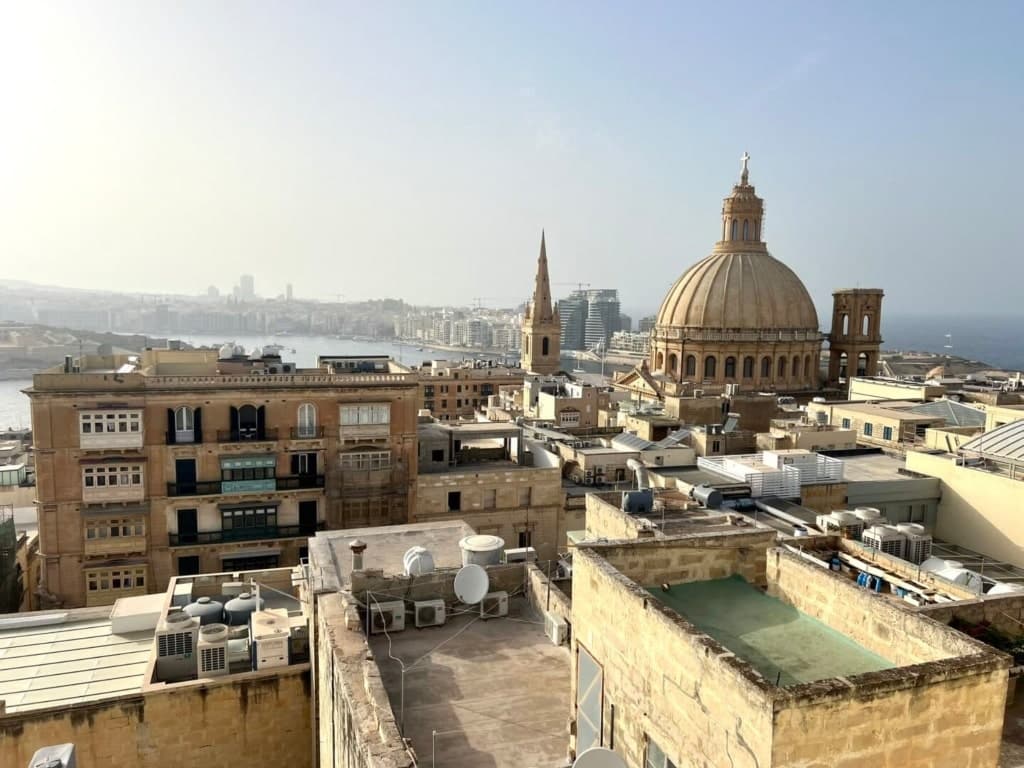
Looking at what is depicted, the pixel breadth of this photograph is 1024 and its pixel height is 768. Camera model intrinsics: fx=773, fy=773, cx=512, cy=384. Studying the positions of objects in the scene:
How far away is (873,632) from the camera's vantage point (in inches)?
263

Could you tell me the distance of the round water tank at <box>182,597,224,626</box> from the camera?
1541 centimetres

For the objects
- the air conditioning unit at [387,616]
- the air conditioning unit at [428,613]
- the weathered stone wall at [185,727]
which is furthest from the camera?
the weathered stone wall at [185,727]

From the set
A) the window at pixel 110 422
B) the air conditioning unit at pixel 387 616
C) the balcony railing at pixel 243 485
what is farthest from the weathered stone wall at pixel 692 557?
the window at pixel 110 422

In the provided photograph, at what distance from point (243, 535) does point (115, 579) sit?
4.15 m

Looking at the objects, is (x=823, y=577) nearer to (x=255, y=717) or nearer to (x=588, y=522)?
(x=255, y=717)

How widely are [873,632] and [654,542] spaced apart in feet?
7.02

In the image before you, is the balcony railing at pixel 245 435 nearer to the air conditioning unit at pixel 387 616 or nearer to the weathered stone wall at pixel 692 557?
the air conditioning unit at pixel 387 616

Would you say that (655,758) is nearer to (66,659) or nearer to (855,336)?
(66,659)

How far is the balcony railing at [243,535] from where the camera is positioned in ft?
84.9

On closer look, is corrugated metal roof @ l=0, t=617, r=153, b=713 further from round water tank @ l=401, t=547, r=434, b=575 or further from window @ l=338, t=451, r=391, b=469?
window @ l=338, t=451, r=391, b=469

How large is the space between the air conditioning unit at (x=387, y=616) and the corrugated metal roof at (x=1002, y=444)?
1953 cm

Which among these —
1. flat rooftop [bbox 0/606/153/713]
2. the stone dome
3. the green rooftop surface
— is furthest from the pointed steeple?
the green rooftop surface

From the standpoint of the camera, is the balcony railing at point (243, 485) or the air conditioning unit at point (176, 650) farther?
the balcony railing at point (243, 485)

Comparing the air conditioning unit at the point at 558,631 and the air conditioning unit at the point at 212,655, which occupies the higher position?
the air conditioning unit at the point at 558,631
